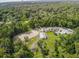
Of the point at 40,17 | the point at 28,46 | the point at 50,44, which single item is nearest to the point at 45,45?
the point at 50,44

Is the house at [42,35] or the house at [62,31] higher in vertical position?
the house at [62,31]

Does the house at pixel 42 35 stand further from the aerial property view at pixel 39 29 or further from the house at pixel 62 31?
the house at pixel 62 31

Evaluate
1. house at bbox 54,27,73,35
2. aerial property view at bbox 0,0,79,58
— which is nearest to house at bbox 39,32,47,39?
aerial property view at bbox 0,0,79,58

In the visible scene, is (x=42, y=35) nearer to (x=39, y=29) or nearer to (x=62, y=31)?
(x=39, y=29)

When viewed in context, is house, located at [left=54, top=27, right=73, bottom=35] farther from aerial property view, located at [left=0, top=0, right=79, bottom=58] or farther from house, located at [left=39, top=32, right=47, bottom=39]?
house, located at [left=39, top=32, right=47, bottom=39]

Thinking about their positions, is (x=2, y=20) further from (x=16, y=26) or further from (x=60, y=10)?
(x=60, y=10)

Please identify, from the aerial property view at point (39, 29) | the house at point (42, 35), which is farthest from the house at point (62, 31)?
the house at point (42, 35)

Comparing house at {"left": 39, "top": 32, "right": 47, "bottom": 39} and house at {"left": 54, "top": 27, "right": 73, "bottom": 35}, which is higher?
house at {"left": 54, "top": 27, "right": 73, "bottom": 35}

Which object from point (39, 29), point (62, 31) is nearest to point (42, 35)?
point (39, 29)
